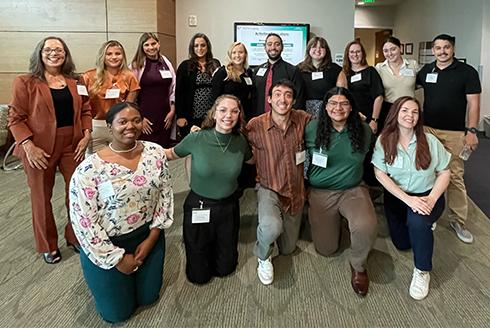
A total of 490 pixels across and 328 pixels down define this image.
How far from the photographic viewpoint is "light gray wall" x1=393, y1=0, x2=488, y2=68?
6695mm

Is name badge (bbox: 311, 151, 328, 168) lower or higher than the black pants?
higher

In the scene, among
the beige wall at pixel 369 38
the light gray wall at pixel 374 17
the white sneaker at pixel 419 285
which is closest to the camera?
the white sneaker at pixel 419 285

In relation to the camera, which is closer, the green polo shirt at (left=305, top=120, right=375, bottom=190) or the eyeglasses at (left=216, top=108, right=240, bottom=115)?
the eyeglasses at (left=216, top=108, right=240, bottom=115)

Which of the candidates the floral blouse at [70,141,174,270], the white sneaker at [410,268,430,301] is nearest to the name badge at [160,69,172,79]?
the floral blouse at [70,141,174,270]

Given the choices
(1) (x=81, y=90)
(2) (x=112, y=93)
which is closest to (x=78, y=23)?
(2) (x=112, y=93)

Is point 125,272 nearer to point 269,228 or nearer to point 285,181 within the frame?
point 269,228

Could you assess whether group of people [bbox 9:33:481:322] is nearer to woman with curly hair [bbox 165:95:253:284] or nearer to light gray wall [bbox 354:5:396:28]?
woman with curly hair [bbox 165:95:253:284]

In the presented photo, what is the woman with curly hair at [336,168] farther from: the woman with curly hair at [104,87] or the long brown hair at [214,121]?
the woman with curly hair at [104,87]

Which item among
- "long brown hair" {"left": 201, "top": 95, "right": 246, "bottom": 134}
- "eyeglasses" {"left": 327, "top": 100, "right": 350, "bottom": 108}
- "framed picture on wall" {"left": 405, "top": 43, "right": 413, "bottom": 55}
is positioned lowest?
"long brown hair" {"left": 201, "top": 95, "right": 246, "bottom": 134}

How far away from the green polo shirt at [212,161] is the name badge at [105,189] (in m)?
0.58

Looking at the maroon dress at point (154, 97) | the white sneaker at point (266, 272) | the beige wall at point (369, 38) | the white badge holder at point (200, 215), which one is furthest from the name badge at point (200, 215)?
the beige wall at point (369, 38)

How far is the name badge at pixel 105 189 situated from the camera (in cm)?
168

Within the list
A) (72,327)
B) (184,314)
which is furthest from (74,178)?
(184,314)

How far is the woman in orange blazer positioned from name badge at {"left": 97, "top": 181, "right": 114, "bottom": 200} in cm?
80
